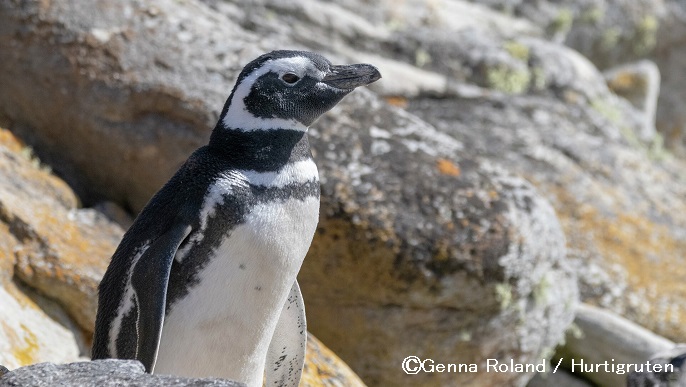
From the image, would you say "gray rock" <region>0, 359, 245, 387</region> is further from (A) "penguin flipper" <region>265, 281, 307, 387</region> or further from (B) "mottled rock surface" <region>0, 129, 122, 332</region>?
(B) "mottled rock surface" <region>0, 129, 122, 332</region>

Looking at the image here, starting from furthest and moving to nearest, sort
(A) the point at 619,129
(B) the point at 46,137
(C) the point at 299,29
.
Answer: (A) the point at 619,129, (C) the point at 299,29, (B) the point at 46,137

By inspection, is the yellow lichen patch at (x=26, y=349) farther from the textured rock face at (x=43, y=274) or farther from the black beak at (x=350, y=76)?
the black beak at (x=350, y=76)

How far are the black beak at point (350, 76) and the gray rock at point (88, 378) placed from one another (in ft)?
5.43

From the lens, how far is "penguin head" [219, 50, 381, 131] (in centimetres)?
369

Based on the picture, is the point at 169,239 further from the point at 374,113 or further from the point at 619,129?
the point at 619,129

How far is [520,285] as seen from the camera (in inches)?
208

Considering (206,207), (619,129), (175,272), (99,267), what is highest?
(206,207)

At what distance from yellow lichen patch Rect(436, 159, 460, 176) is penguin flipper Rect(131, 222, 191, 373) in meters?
2.26

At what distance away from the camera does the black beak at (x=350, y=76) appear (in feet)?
12.5

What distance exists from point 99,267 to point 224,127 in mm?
1310

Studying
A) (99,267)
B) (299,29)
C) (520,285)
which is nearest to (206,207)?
(99,267)

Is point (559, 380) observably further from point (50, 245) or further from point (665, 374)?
point (50, 245)

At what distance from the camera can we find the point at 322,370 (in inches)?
182

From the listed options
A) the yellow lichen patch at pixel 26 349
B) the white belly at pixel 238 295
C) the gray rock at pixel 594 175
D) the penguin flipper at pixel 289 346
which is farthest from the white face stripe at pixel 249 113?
the gray rock at pixel 594 175
